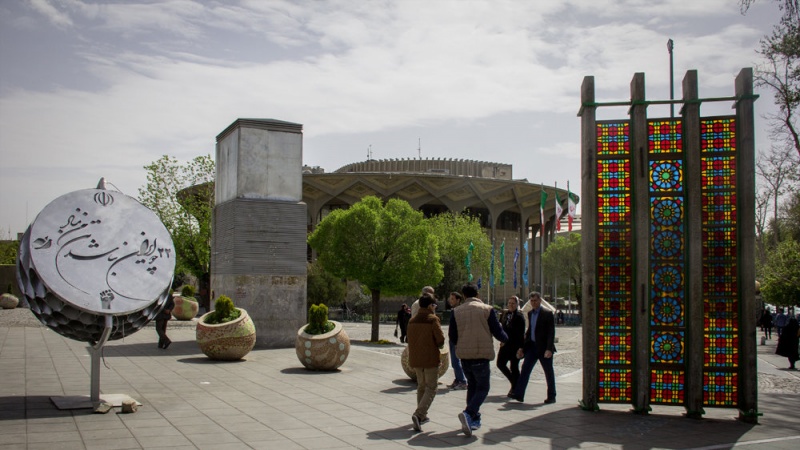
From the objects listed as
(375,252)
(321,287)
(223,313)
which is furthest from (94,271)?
(321,287)

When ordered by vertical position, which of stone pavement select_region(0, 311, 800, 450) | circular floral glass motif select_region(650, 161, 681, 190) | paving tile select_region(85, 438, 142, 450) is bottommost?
stone pavement select_region(0, 311, 800, 450)

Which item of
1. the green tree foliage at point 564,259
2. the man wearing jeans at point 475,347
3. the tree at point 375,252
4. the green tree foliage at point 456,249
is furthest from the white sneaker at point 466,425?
the green tree foliage at point 564,259

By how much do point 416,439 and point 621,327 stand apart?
3616 mm

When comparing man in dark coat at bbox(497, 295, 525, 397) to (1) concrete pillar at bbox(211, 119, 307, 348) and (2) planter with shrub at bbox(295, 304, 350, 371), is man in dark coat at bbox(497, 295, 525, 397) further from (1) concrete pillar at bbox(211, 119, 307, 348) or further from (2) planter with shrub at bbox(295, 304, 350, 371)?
→ (1) concrete pillar at bbox(211, 119, 307, 348)

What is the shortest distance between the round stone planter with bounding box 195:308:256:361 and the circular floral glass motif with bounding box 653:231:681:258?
8.91 metres

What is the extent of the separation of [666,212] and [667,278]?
2.95 feet

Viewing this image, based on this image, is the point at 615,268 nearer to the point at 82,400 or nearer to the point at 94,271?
the point at 94,271

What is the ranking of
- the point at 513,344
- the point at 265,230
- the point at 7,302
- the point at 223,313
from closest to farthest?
the point at 513,344, the point at 223,313, the point at 265,230, the point at 7,302

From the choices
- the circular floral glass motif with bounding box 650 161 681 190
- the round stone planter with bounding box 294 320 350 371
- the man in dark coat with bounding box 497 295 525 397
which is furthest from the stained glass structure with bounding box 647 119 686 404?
the round stone planter with bounding box 294 320 350 371

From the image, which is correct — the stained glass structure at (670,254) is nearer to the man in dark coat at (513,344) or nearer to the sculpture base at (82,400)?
the man in dark coat at (513,344)

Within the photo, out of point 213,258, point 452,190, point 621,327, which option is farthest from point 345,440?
point 452,190

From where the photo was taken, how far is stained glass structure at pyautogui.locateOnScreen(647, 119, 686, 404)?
31.7ft

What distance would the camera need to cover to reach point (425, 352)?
851cm

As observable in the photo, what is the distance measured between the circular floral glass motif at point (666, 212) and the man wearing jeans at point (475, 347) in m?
3.00
